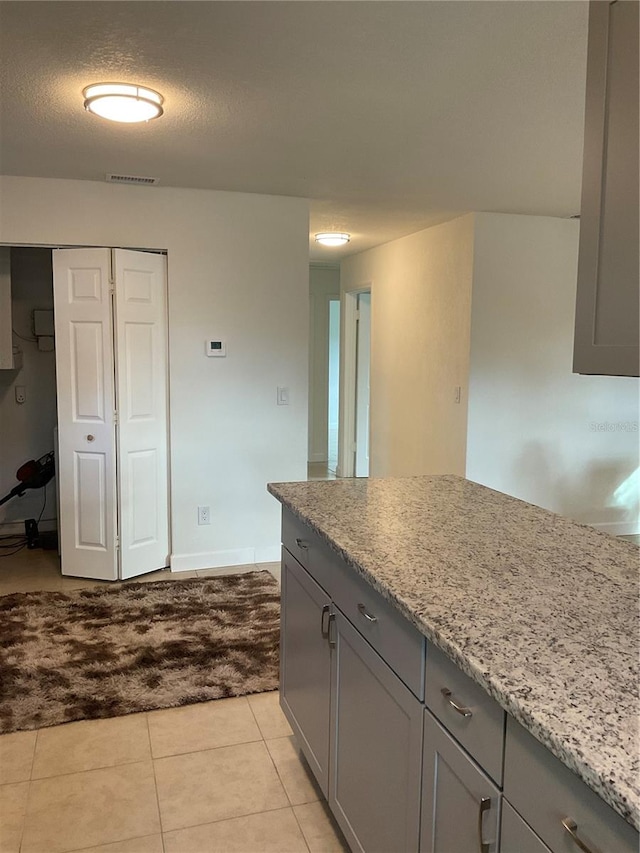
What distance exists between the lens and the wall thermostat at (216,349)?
427 centimetres

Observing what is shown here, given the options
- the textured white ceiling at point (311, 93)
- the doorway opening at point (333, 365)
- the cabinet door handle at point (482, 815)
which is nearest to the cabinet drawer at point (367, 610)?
the cabinet door handle at point (482, 815)

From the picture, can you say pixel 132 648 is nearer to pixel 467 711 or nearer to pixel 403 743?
pixel 403 743

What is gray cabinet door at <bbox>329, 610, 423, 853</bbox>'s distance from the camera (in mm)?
1421

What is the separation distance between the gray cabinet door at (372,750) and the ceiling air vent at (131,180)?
300 centimetres

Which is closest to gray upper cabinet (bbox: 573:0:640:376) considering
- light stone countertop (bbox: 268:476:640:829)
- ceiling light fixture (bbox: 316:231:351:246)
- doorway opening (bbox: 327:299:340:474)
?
light stone countertop (bbox: 268:476:640:829)

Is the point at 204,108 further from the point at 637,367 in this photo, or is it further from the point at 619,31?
the point at 637,367

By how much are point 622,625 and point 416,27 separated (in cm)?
182

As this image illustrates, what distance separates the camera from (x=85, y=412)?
402 centimetres

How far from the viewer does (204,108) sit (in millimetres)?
2750

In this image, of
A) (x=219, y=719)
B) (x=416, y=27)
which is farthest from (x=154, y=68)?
(x=219, y=719)

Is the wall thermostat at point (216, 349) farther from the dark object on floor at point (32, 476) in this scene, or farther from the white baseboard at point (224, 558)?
the dark object on floor at point (32, 476)

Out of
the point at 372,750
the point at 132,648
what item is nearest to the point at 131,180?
the point at 132,648

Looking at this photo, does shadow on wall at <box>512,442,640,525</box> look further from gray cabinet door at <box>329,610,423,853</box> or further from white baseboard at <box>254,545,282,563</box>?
gray cabinet door at <box>329,610,423,853</box>

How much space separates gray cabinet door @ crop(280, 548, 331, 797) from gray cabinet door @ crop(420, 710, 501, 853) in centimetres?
65
